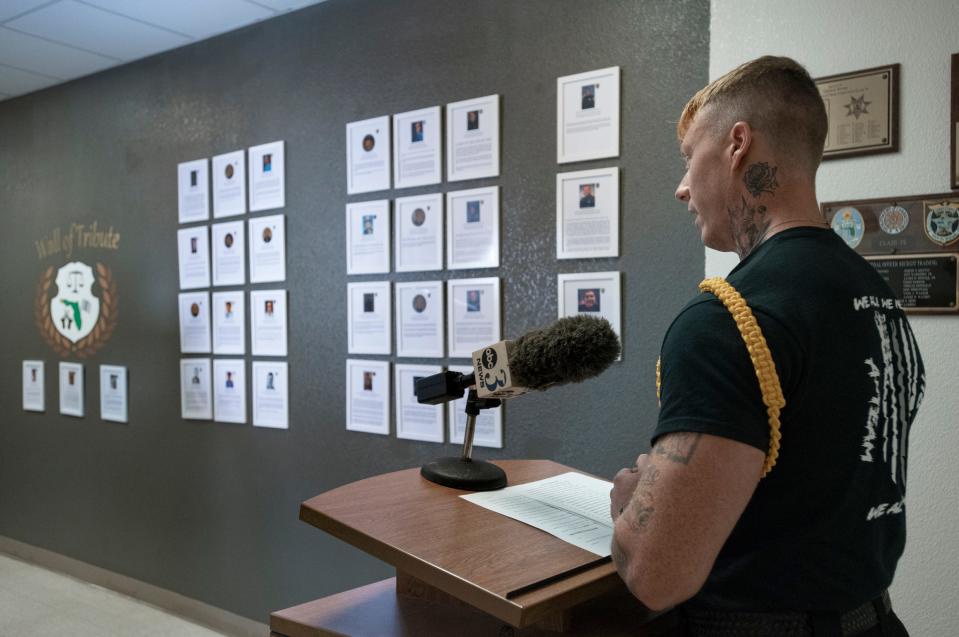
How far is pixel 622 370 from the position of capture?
8.29 ft

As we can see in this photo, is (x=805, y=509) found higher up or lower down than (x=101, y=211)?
lower down

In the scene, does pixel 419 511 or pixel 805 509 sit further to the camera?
pixel 419 511

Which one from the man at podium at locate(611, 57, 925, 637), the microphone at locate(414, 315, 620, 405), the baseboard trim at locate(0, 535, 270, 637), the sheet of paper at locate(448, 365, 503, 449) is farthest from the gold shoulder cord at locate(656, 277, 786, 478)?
the baseboard trim at locate(0, 535, 270, 637)

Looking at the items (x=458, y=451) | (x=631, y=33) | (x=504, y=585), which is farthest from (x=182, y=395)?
(x=504, y=585)

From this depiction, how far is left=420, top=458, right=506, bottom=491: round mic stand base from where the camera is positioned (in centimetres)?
125

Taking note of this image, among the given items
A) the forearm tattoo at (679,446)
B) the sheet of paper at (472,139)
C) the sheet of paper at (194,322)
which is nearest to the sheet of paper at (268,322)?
the sheet of paper at (194,322)

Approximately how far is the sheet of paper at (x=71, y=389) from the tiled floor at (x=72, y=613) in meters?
0.92

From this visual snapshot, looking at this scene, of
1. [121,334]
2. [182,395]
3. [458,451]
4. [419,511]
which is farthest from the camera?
[121,334]

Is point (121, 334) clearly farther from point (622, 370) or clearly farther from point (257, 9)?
point (622, 370)

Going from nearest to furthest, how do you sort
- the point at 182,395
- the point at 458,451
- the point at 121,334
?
the point at 458,451 < the point at 182,395 < the point at 121,334

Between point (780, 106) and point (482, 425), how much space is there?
1.99 meters

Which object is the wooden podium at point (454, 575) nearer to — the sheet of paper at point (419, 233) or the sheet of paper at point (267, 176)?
the sheet of paper at point (419, 233)

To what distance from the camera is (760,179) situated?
1030 mm

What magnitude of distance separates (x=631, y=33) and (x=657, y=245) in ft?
2.25
